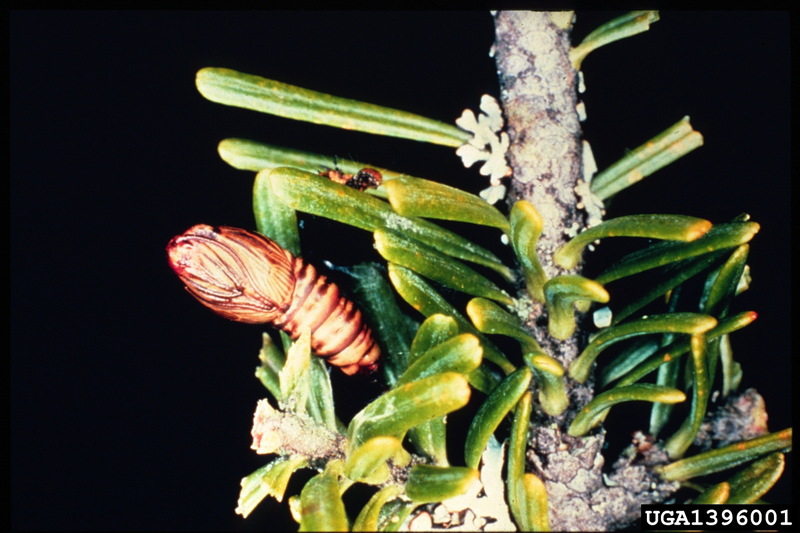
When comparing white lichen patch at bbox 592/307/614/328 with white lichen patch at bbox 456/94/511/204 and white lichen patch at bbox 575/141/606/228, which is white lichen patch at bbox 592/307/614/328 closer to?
white lichen patch at bbox 575/141/606/228

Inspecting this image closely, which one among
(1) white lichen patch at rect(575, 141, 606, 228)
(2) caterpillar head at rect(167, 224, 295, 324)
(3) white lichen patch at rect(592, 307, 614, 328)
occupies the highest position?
(1) white lichen patch at rect(575, 141, 606, 228)

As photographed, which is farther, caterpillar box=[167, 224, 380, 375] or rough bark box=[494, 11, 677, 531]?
rough bark box=[494, 11, 677, 531]

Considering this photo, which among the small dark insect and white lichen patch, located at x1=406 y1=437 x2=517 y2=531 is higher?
the small dark insect

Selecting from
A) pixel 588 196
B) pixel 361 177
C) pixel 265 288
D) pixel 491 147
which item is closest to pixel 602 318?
pixel 588 196

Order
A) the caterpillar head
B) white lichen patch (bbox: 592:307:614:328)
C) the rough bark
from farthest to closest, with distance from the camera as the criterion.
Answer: white lichen patch (bbox: 592:307:614:328), the rough bark, the caterpillar head

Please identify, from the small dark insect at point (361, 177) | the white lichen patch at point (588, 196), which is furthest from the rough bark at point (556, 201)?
the small dark insect at point (361, 177)

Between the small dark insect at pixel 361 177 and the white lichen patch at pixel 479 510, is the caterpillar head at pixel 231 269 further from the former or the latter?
the white lichen patch at pixel 479 510

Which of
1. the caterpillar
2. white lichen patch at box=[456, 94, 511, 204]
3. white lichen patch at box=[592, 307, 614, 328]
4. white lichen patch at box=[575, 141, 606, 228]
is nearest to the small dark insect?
white lichen patch at box=[456, 94, 511, 204]

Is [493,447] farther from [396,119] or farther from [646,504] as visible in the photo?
[396,119]
